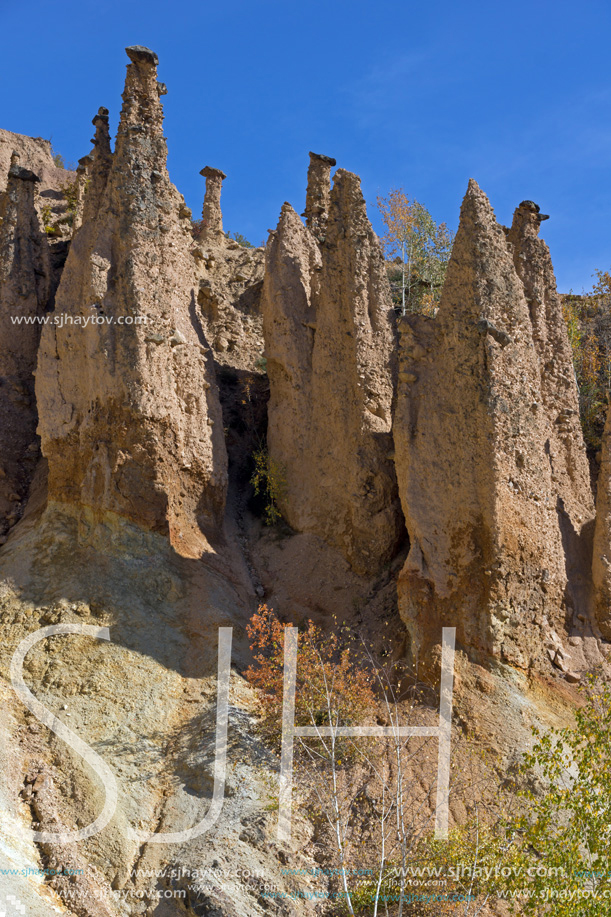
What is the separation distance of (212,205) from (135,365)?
1366 cm

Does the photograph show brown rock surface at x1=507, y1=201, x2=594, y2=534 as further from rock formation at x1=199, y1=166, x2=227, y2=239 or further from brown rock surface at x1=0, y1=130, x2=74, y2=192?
brown rock surface at x1=0, y1=130, x2=74, y2=192

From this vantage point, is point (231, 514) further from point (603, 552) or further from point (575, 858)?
point (575, 858)

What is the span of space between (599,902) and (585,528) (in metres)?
7.44

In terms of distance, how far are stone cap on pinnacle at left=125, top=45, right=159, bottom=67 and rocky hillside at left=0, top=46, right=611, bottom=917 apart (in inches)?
3.7

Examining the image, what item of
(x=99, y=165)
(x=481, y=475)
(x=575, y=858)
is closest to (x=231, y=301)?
(x=99, y=165)

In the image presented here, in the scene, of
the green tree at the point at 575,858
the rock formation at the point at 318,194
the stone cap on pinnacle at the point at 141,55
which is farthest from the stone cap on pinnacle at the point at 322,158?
the green tree at the point at 575,858

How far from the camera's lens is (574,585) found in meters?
15.4

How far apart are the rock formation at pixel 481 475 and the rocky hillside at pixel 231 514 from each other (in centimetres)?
4

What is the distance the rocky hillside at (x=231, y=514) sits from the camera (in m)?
12.5

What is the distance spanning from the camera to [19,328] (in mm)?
18547

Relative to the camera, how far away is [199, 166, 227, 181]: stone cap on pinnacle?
93.8 ft

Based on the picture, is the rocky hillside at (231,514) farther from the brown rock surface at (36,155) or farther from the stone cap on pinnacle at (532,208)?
the brown rock surface at (36,155)

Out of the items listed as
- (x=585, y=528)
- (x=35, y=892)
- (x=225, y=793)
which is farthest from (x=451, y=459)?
(x=35, y=892)

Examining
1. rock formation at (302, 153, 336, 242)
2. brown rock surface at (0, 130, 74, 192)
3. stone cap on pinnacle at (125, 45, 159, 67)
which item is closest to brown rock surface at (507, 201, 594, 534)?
rock formation at (302, 153, 336, 242)
